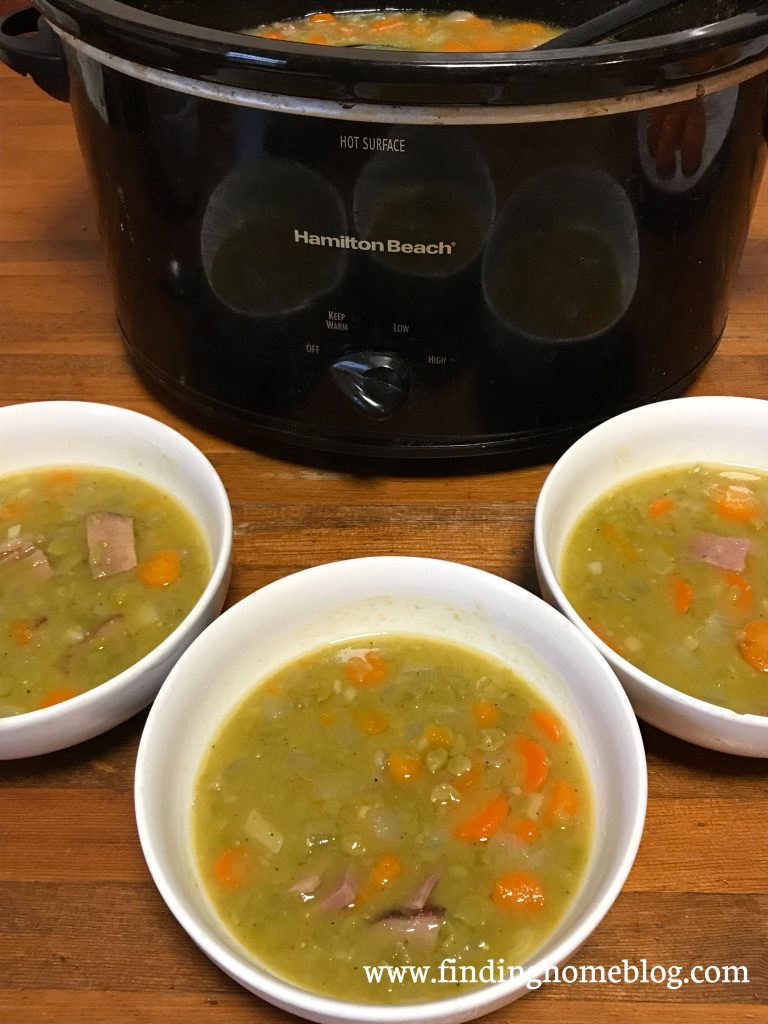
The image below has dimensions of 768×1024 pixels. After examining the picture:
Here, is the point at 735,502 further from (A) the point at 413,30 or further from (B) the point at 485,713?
(A) the point at 413,30

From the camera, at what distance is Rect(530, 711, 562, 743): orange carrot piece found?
2.83ft

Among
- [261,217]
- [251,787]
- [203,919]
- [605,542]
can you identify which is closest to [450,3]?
[261,217]

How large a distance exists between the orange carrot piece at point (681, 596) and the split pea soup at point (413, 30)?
2.67 ft

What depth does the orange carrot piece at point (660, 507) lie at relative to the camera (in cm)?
108

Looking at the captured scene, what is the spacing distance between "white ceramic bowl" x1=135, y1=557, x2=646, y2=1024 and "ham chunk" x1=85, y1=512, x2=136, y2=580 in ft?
0.68

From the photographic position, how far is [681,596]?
0.98 m

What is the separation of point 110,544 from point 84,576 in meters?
0.05

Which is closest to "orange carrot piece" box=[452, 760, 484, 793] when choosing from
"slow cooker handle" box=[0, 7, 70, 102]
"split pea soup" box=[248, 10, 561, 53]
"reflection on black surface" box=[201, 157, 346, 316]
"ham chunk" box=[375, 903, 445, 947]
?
"ham chunk" box=[375, 903, 445, 947]

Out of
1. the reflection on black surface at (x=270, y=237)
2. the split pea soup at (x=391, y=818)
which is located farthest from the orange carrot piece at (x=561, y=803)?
the reflection on black surface at (x=270, y=237)

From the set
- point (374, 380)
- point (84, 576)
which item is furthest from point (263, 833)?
point (374, 380)

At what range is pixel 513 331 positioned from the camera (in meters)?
1.02

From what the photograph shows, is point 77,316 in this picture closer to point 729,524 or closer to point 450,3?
point 450,3

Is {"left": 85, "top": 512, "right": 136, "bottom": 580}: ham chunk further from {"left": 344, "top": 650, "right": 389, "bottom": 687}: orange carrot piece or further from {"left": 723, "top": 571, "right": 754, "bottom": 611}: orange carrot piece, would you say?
{"left": 723, "top": 571, "right": 754, "bottom": 611}: orange carrot piece

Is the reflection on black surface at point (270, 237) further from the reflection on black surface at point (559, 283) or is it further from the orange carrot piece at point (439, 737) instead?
the orange carrot piece at point (439, 737)
